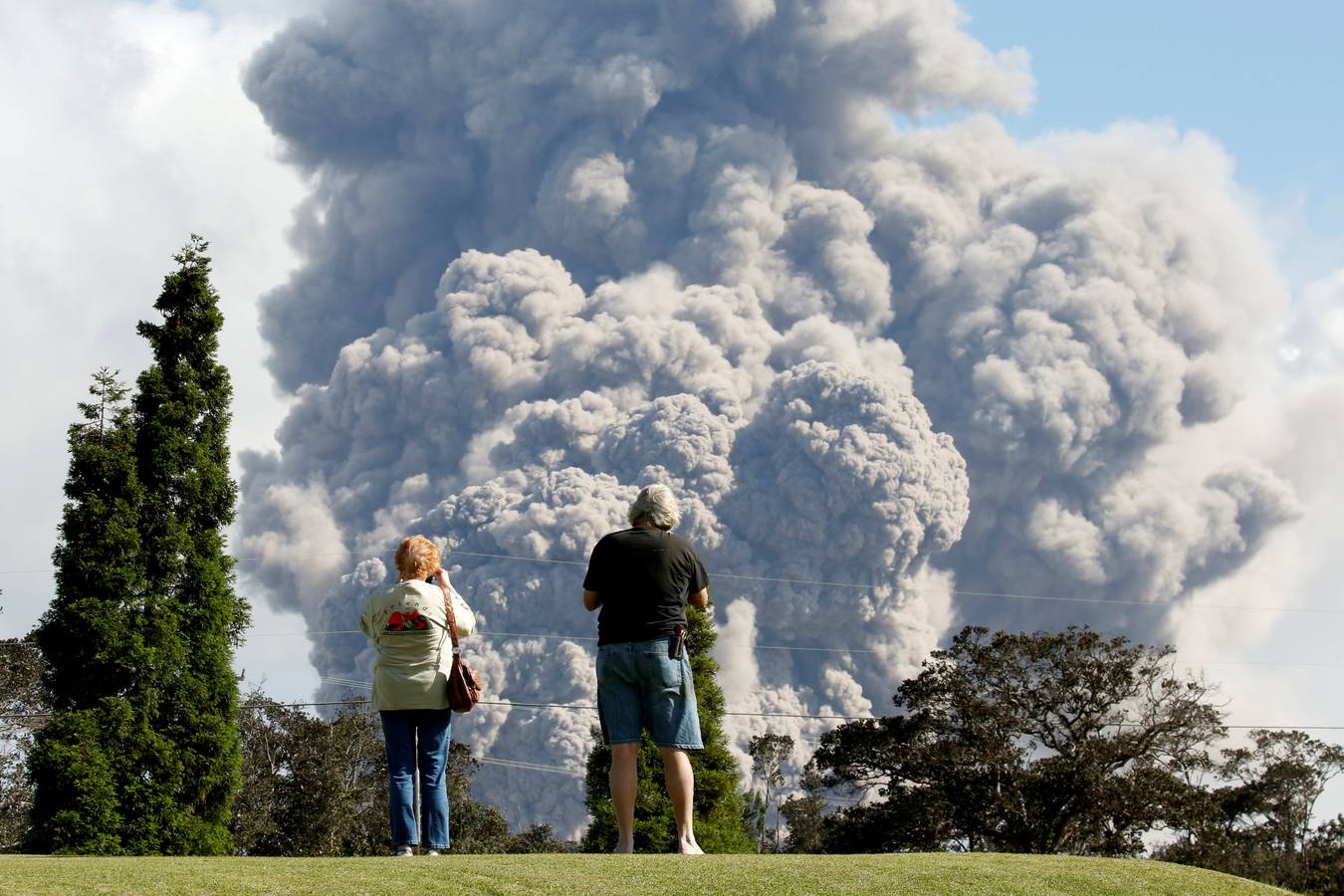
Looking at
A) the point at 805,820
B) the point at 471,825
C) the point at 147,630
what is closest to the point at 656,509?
the point at 147,630

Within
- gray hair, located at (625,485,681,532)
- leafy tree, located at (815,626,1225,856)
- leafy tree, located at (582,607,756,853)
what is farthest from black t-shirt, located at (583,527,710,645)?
leafy tree, located at (815,626,1225,856)

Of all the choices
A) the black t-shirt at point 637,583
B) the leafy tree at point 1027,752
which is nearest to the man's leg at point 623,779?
the black t-shirt at point 637,583

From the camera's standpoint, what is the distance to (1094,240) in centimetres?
9275

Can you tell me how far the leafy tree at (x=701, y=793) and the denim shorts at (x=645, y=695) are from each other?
44.7 feet

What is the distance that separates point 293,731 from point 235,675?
2743cm

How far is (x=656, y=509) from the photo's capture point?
8.61m

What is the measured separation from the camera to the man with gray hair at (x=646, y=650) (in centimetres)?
836

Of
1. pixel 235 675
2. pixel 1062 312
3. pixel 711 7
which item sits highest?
pixel 711 7

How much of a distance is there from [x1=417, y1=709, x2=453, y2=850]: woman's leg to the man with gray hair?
1056 millimetres

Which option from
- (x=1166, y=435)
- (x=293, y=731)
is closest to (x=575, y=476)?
(x=1166, y=435)

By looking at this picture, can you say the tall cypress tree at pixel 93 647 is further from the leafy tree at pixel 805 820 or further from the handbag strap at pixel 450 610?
the leafy tree at pixel 805 820

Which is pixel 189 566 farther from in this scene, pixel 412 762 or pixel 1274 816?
pixel 1274 816

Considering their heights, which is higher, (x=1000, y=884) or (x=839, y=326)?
(x=839, y=326)

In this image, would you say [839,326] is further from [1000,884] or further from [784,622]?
[1000,884]
